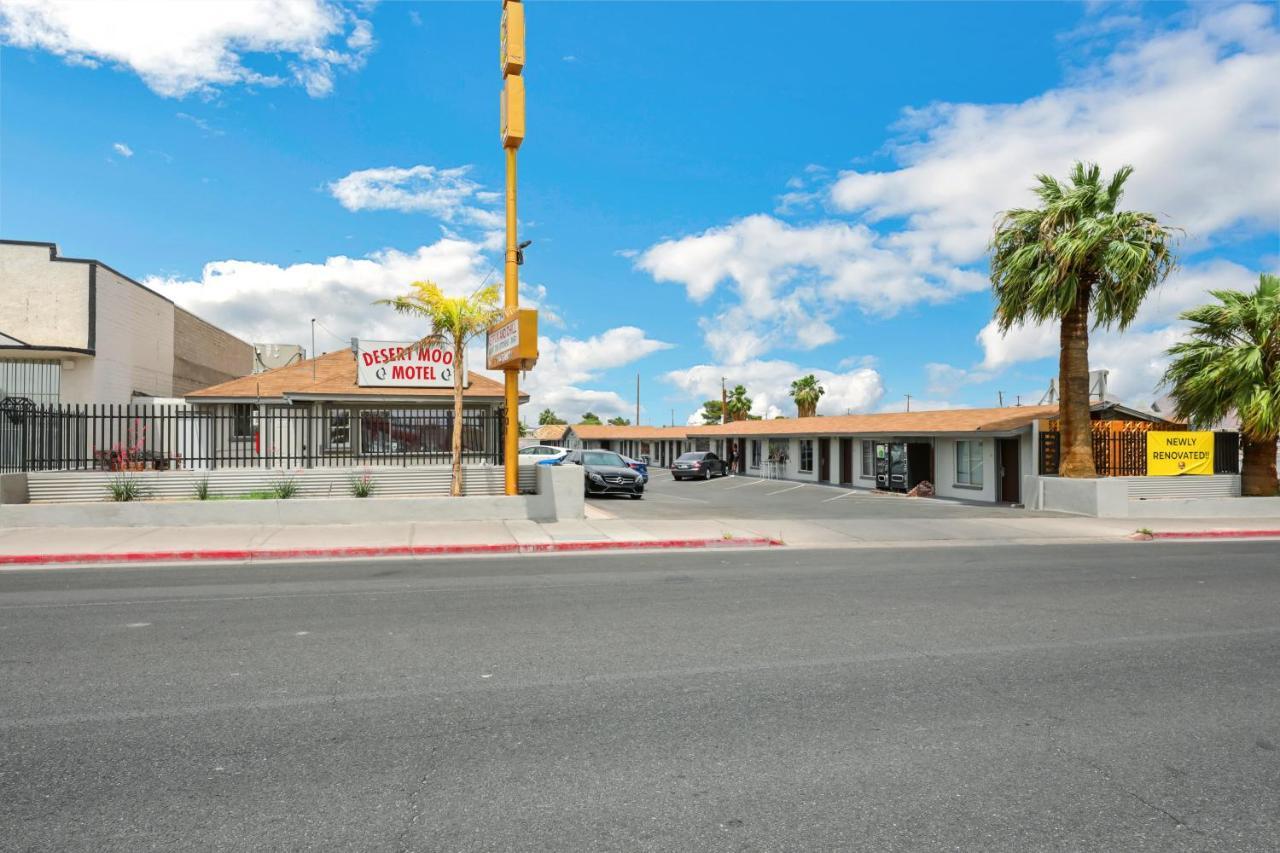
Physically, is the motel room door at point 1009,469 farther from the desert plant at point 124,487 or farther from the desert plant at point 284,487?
the desert plant at point 124,487

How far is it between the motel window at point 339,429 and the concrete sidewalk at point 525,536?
2.66m

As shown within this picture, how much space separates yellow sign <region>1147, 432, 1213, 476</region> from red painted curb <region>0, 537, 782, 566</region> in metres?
13.5

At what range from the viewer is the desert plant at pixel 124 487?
1488 centimetres

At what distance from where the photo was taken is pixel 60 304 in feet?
71.7

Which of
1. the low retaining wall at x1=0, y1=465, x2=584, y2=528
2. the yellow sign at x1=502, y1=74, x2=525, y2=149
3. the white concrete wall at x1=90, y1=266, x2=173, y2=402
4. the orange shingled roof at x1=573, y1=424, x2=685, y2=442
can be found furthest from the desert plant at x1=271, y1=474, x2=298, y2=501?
the orange shingled roof at x1=573, y1=424, x2=685, y2=442

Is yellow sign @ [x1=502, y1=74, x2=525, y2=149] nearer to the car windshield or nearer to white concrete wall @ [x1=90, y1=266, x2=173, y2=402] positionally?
the car windshield

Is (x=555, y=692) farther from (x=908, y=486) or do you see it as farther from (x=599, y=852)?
(x=908, y=486)

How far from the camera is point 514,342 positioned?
14938 millimetres

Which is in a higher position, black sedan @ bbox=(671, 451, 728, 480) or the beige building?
the beige building

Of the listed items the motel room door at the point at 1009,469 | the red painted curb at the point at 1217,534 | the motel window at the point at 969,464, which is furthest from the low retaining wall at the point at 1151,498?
the motel window at the point at 969,464

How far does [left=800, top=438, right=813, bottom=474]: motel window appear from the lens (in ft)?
121

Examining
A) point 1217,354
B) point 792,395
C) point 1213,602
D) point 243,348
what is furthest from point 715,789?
point 792,395

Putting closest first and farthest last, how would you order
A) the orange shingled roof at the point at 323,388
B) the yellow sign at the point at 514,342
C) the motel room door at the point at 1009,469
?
1. the yellow sign at the point at 514,342
2. the orange shingled roof at the point at 323,388
3. the motel room door at the point at 1009,469

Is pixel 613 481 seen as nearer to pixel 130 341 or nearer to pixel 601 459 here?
pixel 601 459
